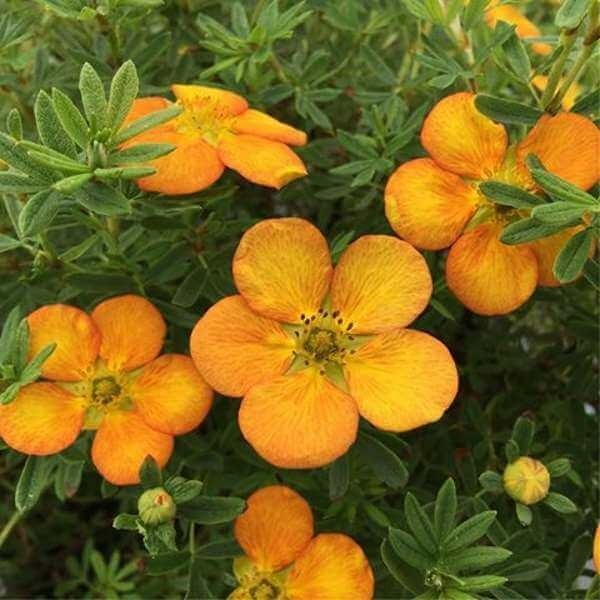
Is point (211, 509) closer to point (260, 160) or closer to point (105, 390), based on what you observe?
point (105, 390)

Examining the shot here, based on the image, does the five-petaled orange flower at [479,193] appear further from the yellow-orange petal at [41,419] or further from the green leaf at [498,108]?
the yellow-orange petal at [41,419]

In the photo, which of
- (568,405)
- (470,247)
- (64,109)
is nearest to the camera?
(64,109)

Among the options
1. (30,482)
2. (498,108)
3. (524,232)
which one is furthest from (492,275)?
(30,482)

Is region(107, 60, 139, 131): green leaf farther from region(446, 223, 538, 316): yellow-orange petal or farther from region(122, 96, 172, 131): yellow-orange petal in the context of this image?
region(446, 223, 538, 316): yellow-orange petal

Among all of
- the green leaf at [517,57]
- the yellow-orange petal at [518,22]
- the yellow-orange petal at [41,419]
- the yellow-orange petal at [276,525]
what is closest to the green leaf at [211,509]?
the yellow-orange petal at [276,525]

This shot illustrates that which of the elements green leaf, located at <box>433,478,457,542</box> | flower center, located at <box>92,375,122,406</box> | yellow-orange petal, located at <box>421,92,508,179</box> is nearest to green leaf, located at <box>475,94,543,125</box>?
yellow-orange petal, located at <box>421,92,508,179</box>

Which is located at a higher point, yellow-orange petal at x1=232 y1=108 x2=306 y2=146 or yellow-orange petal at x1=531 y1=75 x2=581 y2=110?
yellow-orange petal at x1=531 y1=75 x2=581 y2=110

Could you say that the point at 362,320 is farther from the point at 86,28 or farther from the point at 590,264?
the point at 86,28

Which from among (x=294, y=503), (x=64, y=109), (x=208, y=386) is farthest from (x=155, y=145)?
(x=294, y=503)
